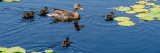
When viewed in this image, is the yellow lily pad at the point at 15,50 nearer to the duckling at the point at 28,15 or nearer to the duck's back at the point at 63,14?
the duckling at the point at 28,15

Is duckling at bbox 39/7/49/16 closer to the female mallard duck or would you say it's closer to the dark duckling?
the female mallard duck

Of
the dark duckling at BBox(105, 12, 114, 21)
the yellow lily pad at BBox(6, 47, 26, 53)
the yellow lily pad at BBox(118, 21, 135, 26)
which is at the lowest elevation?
the yellow lily pad at BBox(6, 47, 26, 53)

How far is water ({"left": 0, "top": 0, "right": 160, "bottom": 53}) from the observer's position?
12352mm

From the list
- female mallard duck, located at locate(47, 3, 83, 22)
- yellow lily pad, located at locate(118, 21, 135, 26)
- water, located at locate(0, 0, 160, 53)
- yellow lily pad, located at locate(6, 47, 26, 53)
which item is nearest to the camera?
yellow lily pad, located at locate(6, 47, 26, 53)

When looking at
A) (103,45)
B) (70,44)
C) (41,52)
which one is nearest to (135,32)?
(103,45)

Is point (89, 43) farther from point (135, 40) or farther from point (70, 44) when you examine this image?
point (135, 40)

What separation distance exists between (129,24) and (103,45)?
2465 millimetres

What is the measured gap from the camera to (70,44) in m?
12.5

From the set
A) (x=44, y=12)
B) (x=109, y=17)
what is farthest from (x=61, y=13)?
(x=109, y=17)

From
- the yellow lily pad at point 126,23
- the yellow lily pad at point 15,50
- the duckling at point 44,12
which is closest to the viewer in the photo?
the yellow lily pad at point 15,50

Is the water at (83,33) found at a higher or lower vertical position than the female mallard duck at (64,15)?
lower

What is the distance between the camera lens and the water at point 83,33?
486 inches

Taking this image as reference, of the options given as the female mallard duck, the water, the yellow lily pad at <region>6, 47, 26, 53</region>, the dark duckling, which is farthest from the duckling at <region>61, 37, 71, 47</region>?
the female mallard duck

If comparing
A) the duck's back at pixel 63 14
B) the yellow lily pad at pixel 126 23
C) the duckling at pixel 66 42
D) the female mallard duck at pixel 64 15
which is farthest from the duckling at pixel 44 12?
the duckling at pixel 66 42
